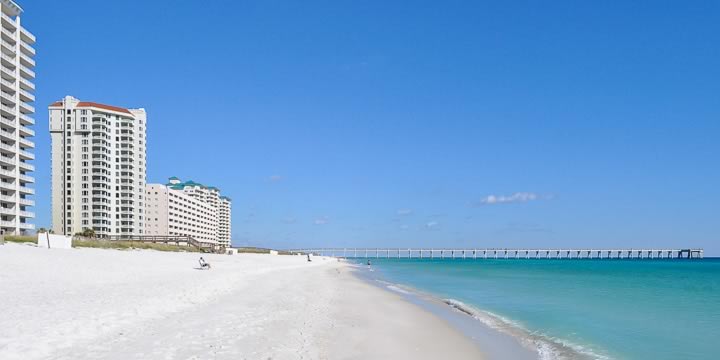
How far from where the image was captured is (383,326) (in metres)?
15.2

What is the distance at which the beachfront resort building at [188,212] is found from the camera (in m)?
109

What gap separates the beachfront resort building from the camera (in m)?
109

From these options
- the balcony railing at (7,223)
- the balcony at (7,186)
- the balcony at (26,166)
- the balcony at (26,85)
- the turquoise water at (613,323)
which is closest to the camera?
the turquoise water at (613,323)

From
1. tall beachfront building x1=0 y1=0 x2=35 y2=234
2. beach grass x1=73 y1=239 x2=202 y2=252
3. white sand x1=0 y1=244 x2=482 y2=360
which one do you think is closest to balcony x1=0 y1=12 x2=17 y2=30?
tall beachfront building x1=0 y1=0 x2=35 y2=234

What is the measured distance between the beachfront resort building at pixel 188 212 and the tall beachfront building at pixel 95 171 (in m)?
4.96

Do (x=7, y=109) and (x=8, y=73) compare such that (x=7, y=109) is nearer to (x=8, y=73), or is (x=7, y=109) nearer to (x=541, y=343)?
(x=8, y=73)

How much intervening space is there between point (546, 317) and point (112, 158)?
99.3m

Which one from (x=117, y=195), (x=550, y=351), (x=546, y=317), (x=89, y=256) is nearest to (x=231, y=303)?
(x=550, y=351)

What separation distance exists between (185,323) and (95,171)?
9708 cm

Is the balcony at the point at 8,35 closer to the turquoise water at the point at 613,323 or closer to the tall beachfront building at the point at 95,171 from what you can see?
the tall beachfront building at the point at 95,171

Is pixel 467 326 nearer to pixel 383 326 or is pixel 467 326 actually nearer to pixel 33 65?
pixel 383 326

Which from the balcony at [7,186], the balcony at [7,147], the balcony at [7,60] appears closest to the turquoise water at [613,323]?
the balcony at [7,186]

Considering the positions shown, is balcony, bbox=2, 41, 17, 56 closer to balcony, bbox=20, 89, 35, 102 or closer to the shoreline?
balcony, bbox=20, 89, 35, 102

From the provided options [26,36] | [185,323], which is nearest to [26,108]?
[26,36]
